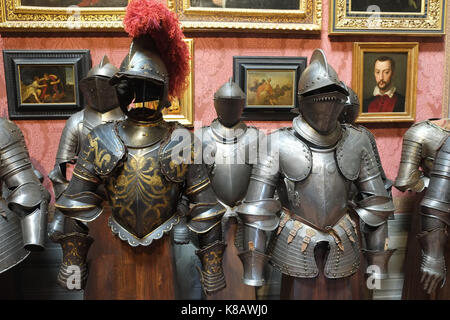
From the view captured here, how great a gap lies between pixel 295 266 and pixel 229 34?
84.0 inches

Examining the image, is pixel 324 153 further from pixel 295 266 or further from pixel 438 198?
pixel 438 198

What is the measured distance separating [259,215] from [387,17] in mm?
2422

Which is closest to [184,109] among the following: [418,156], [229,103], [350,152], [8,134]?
[229,103]

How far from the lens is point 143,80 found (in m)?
1.97

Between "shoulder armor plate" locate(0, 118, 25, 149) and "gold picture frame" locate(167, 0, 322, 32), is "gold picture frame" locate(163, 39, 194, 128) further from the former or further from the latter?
"shoulder armor plate" locate(0, 118, 25, 149)

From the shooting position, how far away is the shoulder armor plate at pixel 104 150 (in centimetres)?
193

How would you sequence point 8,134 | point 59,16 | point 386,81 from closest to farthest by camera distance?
point 8,134
point 59,16
point 386,81

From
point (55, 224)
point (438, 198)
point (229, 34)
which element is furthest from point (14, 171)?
point (438, 198)

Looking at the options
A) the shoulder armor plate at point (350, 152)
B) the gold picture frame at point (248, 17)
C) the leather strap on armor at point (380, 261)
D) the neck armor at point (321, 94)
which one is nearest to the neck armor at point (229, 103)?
the gold picture frame at point (248, 17)

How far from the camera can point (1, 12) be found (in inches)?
127

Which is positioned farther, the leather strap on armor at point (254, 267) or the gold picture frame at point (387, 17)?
the gold picture frame at point (387, 17)

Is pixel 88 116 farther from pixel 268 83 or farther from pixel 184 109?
pixel 268 83

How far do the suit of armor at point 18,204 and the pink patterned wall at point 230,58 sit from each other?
0.89 meters

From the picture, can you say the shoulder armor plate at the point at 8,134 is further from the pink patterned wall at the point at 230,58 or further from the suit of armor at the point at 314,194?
the suit of armor at the point at 314,194
